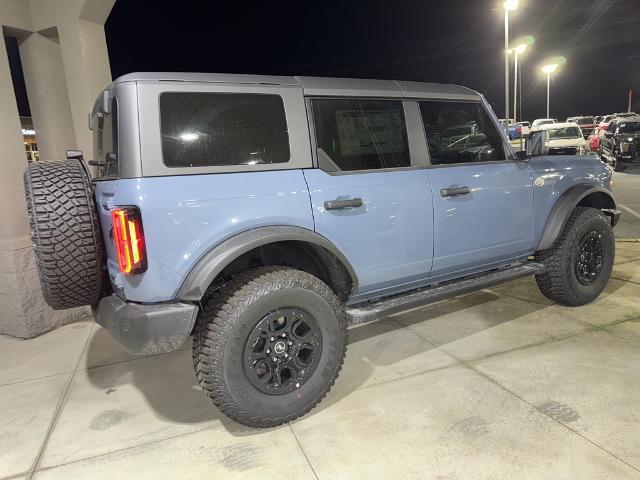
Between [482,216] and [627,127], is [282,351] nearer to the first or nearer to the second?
[482,216]

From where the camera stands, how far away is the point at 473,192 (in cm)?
352

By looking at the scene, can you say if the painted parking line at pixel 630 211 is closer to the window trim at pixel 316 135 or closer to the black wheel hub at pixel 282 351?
the window trim at pixel 316 135

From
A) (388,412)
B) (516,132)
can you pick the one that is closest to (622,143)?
(516,132)

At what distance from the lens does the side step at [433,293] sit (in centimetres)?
315

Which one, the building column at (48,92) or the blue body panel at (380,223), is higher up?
the building column at (48,92)

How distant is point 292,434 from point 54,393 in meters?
1.92

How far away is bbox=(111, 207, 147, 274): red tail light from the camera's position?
234 centimetres

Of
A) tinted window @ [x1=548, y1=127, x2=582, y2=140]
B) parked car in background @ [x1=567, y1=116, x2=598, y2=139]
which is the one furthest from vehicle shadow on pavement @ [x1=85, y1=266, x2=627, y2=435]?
parked car in background @ [x1=567, y1=116, x2=598, y2=139]

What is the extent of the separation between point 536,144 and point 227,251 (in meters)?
2.89

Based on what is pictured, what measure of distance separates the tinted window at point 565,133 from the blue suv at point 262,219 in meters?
19.8

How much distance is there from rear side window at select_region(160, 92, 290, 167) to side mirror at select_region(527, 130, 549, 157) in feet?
7.61

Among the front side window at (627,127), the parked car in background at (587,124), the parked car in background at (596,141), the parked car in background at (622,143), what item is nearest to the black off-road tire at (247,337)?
the parked car in background at (622,143)

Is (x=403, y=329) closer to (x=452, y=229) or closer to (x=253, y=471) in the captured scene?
(x=452, y=229)

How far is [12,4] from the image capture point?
460 cm
